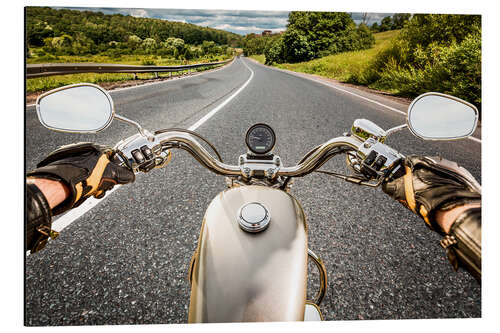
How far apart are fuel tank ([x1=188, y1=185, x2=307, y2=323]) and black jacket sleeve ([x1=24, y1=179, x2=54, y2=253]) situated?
46 cm

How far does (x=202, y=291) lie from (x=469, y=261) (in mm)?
736

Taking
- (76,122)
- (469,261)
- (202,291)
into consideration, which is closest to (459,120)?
(469,261)

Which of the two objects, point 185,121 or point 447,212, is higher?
point 447,212

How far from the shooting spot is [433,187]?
2.24ft

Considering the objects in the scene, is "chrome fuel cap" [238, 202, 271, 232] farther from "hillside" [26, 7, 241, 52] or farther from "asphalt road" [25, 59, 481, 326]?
"hillside" [26, 7, 241, 52]

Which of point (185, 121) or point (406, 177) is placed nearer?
point (406, 177)

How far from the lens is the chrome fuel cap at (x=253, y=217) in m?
0.59

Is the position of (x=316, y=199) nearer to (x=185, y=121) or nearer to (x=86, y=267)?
(x=86, y=267)

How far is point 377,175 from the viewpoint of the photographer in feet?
2.52

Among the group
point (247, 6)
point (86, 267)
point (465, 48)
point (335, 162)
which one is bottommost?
point (86, 267)

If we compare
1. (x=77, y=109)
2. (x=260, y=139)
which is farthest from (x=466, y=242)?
(x=77, y=109)

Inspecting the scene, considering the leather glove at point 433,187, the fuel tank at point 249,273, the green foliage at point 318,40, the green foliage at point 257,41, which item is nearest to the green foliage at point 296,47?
the green foliage at point 318,40

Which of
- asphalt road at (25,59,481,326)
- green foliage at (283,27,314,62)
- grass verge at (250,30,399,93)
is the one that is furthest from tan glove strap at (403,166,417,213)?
green foliage at (283,27,314,62)

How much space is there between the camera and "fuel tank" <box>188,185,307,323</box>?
0.53 meters
